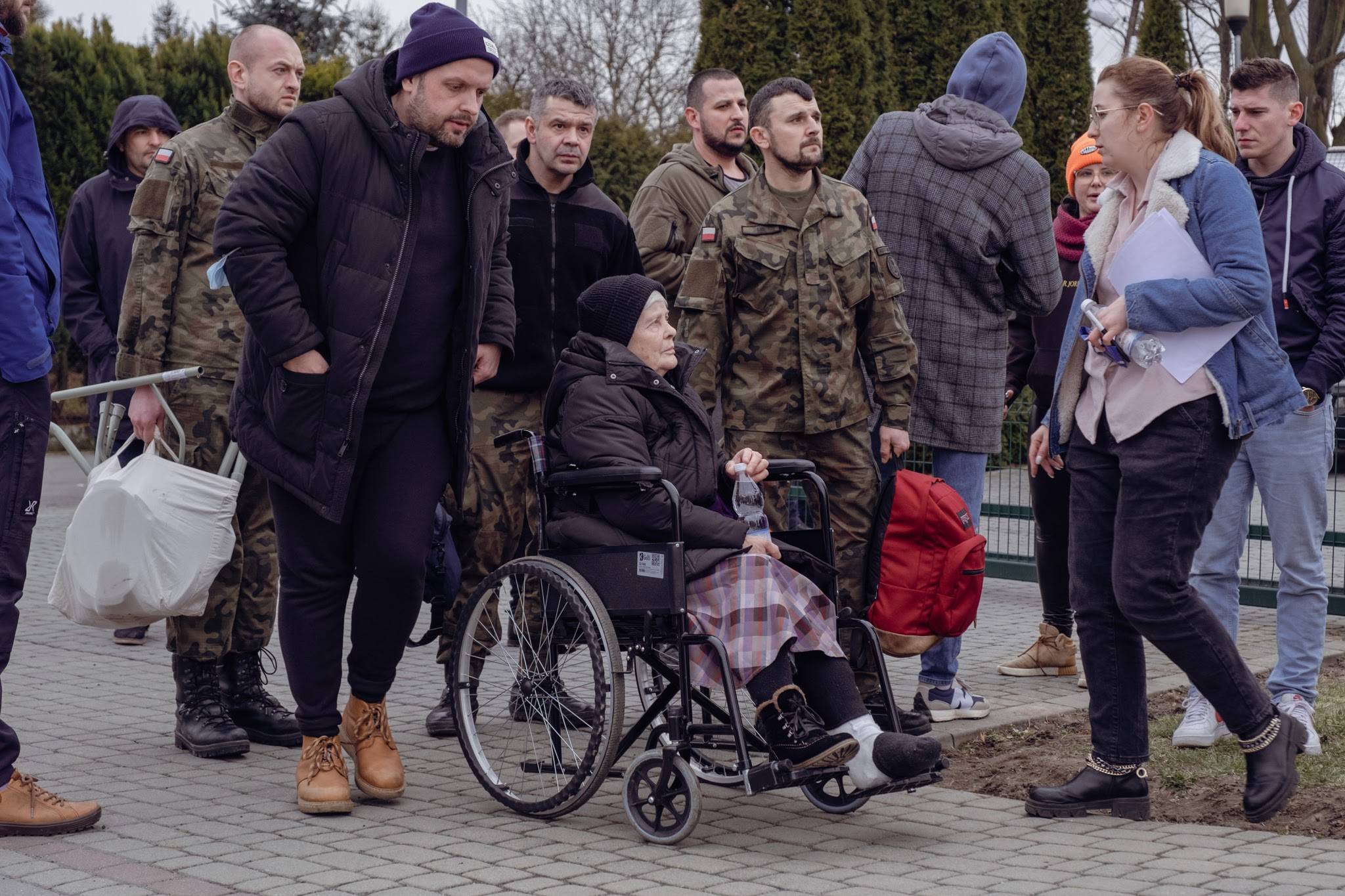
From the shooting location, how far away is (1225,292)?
4.45 meters

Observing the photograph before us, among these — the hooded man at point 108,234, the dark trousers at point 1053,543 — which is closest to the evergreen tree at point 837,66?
the dark trousers at point 1053,543

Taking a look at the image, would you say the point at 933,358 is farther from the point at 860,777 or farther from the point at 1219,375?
the point at 860,777

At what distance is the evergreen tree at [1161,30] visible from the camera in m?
22.9

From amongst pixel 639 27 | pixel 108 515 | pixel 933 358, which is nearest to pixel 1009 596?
pixel 933 358

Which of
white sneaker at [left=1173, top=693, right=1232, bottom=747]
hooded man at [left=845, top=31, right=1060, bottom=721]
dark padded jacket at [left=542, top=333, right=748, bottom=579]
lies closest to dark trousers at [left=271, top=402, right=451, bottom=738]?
dark padded jacket at [left=542, top=333, right=748, bottom=579]

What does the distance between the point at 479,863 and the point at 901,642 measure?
5.24ft

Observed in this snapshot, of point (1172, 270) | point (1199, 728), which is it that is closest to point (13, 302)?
point (1172, 270)

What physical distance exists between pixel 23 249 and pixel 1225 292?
3.16 metres

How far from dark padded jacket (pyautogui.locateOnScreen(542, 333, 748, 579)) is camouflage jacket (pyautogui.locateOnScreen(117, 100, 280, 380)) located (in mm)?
1412

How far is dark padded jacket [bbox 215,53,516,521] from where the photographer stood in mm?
4594

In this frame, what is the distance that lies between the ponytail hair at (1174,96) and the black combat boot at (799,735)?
187 centimetres

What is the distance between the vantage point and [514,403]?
5848 mm

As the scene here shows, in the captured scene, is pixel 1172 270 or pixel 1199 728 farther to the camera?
pixel 1199 728

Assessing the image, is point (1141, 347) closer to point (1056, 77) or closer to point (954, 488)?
point (954, 488)
